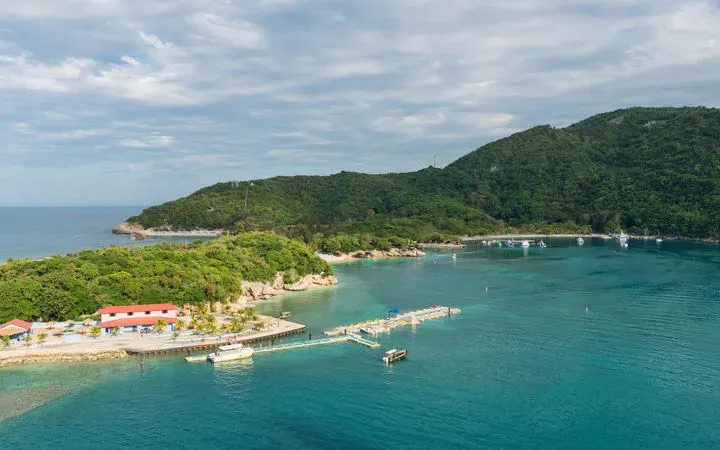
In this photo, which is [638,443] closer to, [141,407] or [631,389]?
[631,389]

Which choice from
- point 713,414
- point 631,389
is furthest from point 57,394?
point 713,414

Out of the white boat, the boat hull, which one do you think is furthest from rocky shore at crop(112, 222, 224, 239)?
the boat hull

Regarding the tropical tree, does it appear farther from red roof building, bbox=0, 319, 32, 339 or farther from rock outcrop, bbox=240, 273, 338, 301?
rock outcrop, bbox=240, 273, 338, 301

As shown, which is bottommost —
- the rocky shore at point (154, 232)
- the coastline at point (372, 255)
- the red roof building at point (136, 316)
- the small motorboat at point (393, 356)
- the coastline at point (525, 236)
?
the small motorboat at point (393, 356)

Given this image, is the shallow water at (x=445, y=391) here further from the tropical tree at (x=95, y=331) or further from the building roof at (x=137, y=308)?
the building roof at (x=137, y=308)

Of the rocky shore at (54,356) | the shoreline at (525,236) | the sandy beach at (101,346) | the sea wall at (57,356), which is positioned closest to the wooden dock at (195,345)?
the sandy beach at (101,346)

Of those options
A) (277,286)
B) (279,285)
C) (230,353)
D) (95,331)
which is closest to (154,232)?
(279,285)
